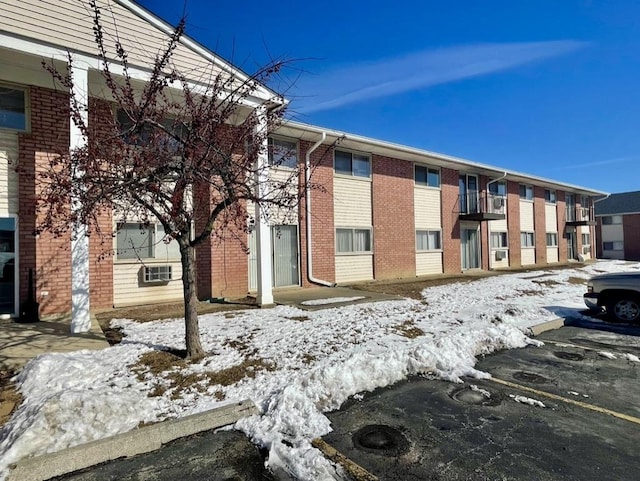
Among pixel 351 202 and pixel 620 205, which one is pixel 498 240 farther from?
pixel 620 205

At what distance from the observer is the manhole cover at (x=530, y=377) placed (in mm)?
4760

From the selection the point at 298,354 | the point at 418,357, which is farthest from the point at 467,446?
the point at 298,354

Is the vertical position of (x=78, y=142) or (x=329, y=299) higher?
(x=78, y=142)

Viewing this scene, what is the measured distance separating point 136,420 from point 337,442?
1947mm

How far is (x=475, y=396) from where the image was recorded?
429cm

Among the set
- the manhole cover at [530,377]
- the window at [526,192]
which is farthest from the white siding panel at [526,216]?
the manhole cover at [530,377]

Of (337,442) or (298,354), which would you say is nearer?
(337,442)

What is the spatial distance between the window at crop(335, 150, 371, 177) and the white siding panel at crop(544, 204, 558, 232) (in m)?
17.7

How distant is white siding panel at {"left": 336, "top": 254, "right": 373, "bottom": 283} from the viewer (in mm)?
14164

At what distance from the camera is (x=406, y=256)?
16562 mm

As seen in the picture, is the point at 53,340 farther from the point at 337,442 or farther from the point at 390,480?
the point at 390,480

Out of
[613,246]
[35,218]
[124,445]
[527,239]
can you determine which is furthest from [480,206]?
[613,246]

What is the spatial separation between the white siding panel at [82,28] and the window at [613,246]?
1813 inches

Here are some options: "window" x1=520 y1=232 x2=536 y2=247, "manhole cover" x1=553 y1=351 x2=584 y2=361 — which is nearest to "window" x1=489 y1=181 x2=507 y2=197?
"window" x1=520 y1=232 x2=536 y2=247
